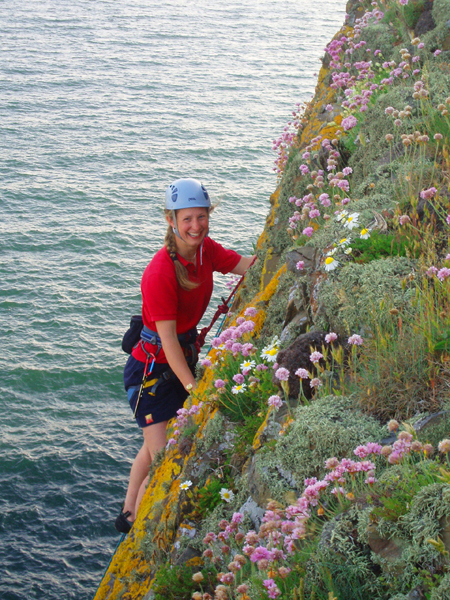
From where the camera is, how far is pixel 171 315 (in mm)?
5707

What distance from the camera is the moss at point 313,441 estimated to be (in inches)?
134

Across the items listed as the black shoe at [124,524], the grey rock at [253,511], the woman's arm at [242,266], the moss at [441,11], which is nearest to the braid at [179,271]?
the woman's arm at [242,266]

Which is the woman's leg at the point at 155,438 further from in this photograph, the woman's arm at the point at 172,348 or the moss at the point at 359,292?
the moss at the point at 359,292

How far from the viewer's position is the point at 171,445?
6.13 m

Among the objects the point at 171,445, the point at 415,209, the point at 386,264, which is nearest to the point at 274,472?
the point at 386,264

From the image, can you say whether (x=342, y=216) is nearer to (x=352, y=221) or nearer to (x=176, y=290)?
(x=352, y=221)

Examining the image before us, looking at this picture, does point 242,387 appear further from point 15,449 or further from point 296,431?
point 15,449

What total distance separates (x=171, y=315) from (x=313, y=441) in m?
2.50

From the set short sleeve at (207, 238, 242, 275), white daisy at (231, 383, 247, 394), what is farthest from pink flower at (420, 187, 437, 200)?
short sleeve at (207, 238, 242, 275)

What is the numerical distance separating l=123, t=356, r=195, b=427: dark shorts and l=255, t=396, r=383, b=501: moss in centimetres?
274

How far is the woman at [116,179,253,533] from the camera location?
5715 mm

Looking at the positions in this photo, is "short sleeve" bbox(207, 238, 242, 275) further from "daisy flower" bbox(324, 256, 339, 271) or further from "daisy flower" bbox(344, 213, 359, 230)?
"daisy flower" bbox(324, 256, 339, 271)

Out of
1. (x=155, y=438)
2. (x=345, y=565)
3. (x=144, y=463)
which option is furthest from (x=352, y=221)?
(x=144, y=463)

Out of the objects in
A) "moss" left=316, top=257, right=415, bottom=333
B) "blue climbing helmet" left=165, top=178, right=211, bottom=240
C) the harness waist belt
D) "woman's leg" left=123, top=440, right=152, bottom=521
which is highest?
"blue climbing helmet" left=165, top=178, right=211, bottom=240
